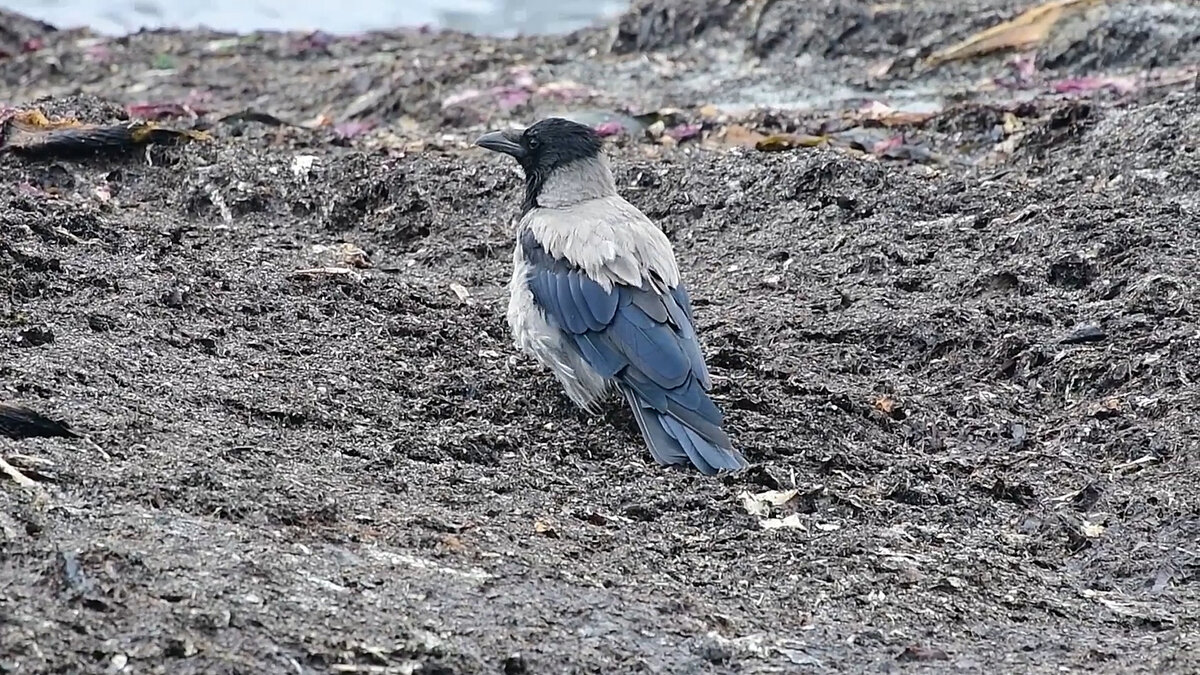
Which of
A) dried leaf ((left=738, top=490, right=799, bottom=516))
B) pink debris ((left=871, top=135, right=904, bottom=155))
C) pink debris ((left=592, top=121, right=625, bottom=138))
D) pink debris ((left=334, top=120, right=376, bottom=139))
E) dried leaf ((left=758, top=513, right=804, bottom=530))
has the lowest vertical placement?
dried leaf ((left=758, top=513, right=804, bottom=530))

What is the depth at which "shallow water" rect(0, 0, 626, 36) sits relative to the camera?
17.9 m

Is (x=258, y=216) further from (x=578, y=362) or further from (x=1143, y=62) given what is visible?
(x=1143, y=62)

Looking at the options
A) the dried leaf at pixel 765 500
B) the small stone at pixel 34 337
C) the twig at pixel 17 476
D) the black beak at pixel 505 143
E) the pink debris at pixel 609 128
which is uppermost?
the black beak at pixel 505 143

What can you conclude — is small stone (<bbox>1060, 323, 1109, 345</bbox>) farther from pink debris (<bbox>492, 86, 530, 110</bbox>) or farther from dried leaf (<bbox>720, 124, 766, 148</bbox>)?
pink debris (<bbox>492, 86, 530, 110</bbox>)

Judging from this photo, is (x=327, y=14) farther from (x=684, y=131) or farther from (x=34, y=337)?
(x=34, y=337)

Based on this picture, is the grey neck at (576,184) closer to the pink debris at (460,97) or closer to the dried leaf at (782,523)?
the dried leaf at (782,523)

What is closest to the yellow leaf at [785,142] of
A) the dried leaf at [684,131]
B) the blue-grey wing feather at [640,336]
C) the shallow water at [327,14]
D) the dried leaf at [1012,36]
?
the dried leaf at [684,131]

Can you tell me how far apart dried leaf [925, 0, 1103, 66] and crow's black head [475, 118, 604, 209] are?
487 cm

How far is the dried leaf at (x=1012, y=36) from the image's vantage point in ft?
34.4

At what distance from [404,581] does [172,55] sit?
10166 millimetres

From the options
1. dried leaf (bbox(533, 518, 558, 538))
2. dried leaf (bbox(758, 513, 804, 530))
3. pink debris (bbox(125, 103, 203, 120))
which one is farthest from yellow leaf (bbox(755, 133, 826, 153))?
dried leaf (bbox(533, 518, 558, 538))

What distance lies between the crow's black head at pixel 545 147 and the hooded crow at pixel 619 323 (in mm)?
262

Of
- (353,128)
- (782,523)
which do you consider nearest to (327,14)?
(353,128)

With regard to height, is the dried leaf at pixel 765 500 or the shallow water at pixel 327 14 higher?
the shallow water at pixel 327 14
